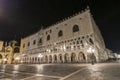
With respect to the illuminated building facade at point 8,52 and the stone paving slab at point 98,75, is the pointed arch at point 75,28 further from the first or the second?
the illuminated building facade at point 8,52

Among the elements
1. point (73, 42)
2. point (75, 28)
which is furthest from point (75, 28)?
point (73, 42)

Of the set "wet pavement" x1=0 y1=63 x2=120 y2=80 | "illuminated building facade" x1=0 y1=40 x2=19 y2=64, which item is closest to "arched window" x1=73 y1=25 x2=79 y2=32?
"wet pavement" x1=0 y1=63 x2=120 y2=80

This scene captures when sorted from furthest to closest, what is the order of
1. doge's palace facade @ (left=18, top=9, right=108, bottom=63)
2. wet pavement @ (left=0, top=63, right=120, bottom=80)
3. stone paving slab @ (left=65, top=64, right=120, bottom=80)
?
doge's palace facade @ (left=18, top=9, right=108, bottom=63) < wet pavement @ (left=0, top=63, right=120, bottom=80) < stone paving slab @ (left=65, top=64, right=120, bottom=80)

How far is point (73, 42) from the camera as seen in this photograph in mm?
36250

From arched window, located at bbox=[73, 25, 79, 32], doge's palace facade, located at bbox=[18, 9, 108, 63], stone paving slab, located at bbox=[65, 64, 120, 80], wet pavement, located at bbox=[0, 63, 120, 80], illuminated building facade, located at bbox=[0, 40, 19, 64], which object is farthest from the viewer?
illuminated building facade, located at bbox=[0, 40, 19, 64]

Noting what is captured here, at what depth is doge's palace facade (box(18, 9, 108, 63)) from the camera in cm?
3022

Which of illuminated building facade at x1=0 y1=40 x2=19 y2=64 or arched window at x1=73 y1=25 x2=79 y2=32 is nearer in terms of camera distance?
arched window at x1=73 y1=25 x2=79 y2=32

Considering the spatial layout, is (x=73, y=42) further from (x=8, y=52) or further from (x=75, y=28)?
(x=8, y=52)

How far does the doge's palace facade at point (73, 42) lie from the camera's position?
3022 centimetres

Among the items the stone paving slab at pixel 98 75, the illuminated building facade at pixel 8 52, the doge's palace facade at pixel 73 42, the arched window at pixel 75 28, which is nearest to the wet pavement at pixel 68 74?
the stone paving slab at pixel 98 75

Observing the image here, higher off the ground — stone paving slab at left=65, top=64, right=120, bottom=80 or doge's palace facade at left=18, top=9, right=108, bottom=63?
doge's palace facade at left=18, top=9, right=108, bottom=63

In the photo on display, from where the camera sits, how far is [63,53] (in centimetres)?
3412

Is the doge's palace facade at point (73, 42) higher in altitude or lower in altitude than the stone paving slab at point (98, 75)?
higher

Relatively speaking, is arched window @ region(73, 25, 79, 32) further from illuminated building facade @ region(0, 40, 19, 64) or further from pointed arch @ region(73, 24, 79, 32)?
illuminated building facade @ region(0, 40, 19, 64)
